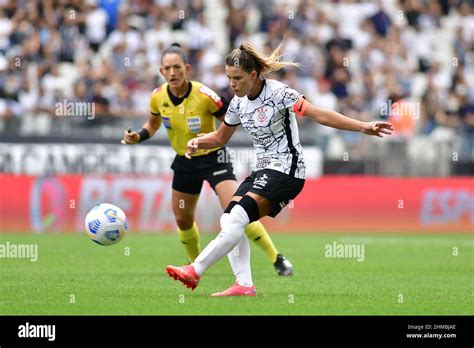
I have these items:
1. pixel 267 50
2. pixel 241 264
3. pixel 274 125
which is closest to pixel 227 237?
pixel 241 264

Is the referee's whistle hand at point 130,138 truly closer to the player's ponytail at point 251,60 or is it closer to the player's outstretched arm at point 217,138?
the player's outstretched arm at point 217,138

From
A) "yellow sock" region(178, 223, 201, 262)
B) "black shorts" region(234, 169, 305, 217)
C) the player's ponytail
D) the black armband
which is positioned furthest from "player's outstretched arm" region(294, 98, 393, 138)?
"yellow sock" region(178, 223, 201, 262)

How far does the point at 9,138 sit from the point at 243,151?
488cm

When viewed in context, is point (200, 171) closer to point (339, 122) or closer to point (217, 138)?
point (217, 138)

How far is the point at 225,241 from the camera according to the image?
10.1 meters

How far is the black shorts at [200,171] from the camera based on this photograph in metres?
12.9

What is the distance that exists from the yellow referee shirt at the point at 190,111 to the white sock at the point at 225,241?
108 inches

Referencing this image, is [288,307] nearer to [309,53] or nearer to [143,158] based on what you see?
[143,158]

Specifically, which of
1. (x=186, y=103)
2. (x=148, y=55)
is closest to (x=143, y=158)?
(x=148, y=55)

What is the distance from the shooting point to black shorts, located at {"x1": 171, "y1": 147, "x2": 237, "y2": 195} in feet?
42.3

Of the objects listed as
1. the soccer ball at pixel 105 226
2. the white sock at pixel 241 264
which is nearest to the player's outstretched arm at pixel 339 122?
the white sock at pixel 241 264

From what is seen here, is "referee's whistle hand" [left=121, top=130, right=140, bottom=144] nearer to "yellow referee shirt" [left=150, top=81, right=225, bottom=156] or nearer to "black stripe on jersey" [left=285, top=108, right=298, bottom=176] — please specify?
"yellow referee shirt" [left=150, top=81, right=225, bottom=156]

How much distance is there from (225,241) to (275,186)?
793 millimetres

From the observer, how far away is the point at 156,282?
40.4ft
